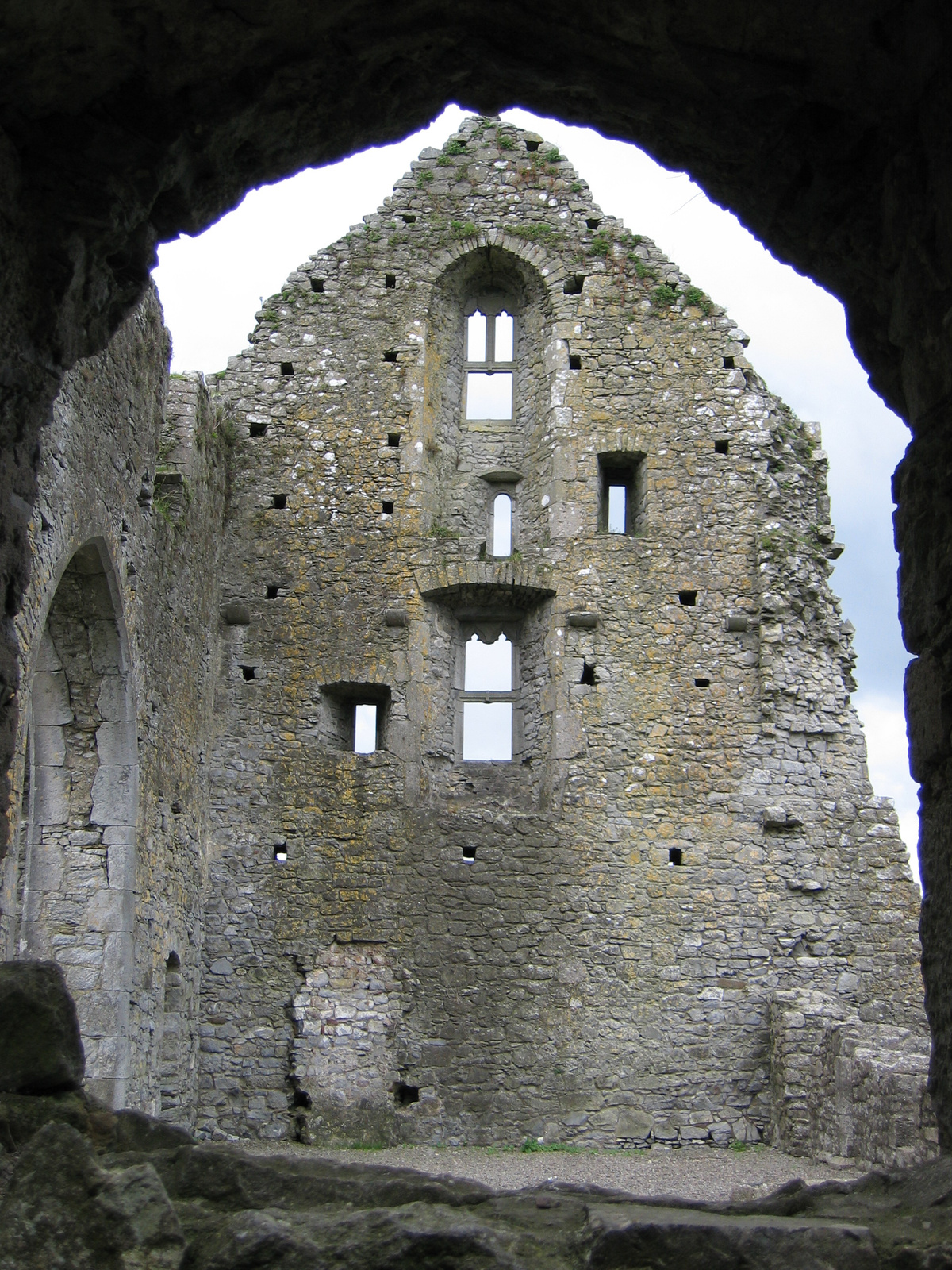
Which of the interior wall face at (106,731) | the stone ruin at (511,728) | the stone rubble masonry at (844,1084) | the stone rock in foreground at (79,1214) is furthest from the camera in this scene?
the stone ruin at (511,728)

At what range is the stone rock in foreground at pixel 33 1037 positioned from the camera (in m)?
2.94

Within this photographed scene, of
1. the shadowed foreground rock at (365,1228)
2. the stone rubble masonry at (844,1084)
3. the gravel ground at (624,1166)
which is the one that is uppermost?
the shadowed foreground rock at (365,1228)

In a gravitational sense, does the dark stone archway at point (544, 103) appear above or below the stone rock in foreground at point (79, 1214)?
above

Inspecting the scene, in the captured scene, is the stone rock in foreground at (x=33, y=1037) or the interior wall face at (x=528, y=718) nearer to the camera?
the stone rock in foreground at (x=33, y=1037)

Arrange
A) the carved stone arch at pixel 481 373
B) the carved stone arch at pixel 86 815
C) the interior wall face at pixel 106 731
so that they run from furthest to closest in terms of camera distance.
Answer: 1. the carved stone arch at pixel 481 373
2. the carved stone arch at pixel 86 815
3. the interior wall face at pixel 106 731

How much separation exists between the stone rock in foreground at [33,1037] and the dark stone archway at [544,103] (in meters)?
0.62

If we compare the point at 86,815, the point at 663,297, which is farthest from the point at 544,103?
the point at 663,297

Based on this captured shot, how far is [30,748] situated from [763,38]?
6639 mm

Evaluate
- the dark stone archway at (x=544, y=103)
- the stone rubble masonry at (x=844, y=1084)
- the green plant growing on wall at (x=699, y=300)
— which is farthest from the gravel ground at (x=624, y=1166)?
the green plant growing on wall at (x=699, y=300)

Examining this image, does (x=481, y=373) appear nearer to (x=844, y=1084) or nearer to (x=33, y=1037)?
(x=844, y=1084)

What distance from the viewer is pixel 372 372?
1274 cm

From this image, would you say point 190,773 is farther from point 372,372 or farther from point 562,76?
point 562,76

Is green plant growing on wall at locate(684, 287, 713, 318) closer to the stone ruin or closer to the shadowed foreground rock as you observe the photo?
the stone ruin

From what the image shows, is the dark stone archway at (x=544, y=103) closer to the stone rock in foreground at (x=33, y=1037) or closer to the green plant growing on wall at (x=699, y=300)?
the stone rock in foreground at (x=33, y=1037)
